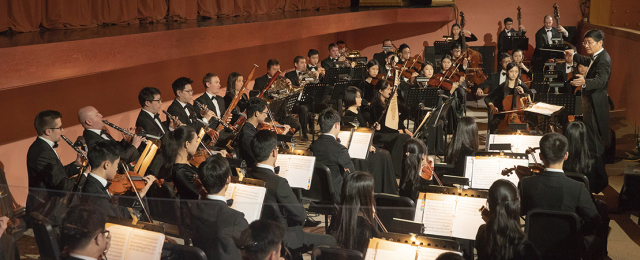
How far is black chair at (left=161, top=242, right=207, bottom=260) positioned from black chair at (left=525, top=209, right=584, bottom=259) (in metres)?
2.07

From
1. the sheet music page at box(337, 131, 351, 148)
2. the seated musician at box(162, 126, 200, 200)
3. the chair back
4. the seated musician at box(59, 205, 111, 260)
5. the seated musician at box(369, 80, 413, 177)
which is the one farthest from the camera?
the seated musician at box(369, 80, 413, 177)

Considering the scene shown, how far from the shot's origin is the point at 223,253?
3.21 metres

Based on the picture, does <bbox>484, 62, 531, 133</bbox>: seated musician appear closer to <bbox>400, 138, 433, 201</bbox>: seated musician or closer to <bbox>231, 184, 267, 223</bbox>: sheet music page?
<bbox>400, 138, 433, 201</bbox>: seated musician

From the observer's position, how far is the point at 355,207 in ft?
10.7

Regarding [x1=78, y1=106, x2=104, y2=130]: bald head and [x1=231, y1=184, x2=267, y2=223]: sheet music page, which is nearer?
[x1=231, y1=184, x2=267, y2=223]: sheet music page

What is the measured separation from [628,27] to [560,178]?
8.35 m

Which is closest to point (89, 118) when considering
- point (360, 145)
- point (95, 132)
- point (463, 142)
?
point (95, 132)

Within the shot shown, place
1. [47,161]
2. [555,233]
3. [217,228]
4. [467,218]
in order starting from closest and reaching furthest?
[217,228] → [467,218] → [555,233] → [47,161]

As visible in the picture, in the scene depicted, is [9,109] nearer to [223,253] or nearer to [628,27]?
[223,253]

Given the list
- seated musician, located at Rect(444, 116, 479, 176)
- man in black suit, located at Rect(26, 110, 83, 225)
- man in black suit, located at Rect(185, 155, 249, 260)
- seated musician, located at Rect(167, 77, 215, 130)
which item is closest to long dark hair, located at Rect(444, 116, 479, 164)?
seated musician, located at Rect(444, 116, 479, 176)

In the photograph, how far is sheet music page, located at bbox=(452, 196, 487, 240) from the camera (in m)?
3.24

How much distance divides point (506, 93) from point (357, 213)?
475cm

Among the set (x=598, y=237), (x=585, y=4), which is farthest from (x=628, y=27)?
(x=598, y=237)

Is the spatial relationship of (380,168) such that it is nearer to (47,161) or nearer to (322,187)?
(322,187)
